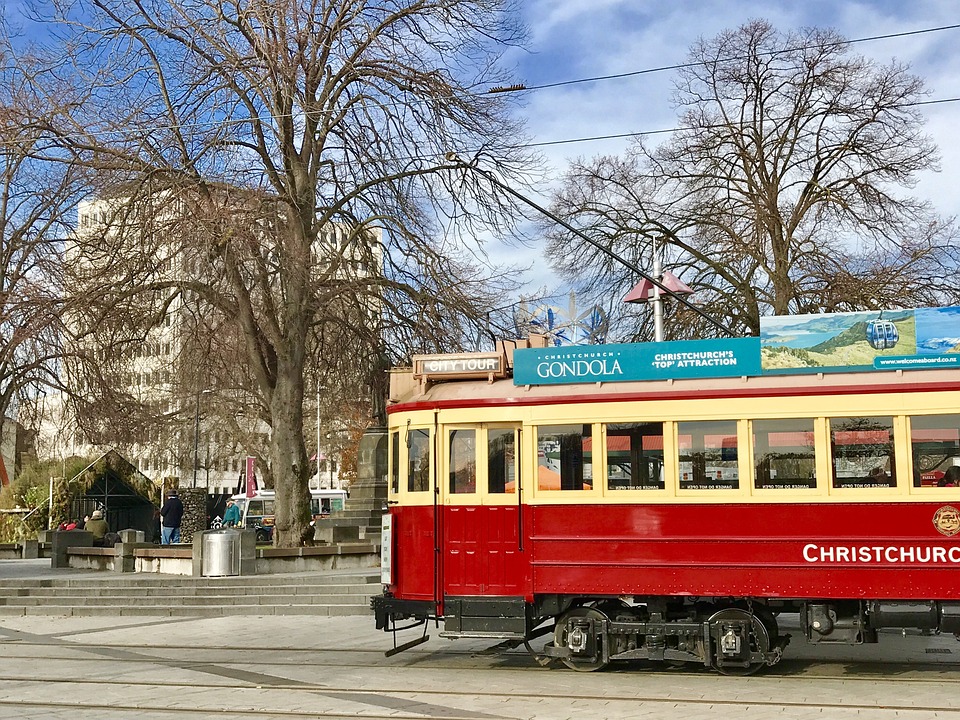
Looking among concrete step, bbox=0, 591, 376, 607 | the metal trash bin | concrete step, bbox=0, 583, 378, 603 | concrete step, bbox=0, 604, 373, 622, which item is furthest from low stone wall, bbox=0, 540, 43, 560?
the metal trash bin

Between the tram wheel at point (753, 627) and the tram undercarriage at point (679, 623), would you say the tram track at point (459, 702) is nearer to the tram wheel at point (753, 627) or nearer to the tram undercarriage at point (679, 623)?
the tram undercarriage at point (679, 623)

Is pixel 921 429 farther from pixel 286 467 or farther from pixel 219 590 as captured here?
pixel 286 467

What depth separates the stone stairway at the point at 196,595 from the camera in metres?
18.6

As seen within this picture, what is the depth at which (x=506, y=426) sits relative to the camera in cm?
1173

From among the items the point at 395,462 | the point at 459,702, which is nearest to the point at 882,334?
the point at 395,462

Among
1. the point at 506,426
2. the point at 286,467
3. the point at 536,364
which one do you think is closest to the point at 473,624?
the point at 506,426

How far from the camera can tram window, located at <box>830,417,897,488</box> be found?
34.8ft

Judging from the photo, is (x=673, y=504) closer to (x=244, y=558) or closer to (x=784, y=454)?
(x=784, y=454)

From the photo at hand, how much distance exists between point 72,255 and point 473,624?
17168 millimetres

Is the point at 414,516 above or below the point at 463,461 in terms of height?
below

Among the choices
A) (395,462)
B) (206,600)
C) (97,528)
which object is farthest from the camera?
(97,528)

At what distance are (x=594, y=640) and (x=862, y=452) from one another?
10.9ft

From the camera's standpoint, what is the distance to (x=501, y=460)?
1173 cm

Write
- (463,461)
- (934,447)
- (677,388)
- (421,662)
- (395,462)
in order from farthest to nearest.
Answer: (421,662), (395,462), (463,461), (677,388), (934,447)
